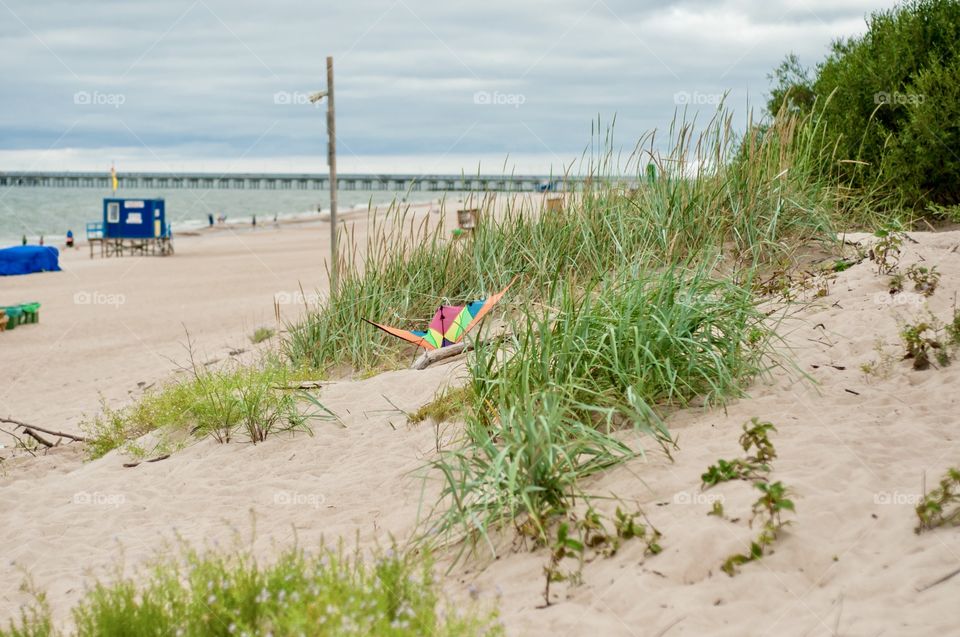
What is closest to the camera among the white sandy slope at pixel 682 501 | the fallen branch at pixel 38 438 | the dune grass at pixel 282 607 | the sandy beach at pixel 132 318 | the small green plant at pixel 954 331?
the dune grass at pixel 282 607

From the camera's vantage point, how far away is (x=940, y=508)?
295 cm

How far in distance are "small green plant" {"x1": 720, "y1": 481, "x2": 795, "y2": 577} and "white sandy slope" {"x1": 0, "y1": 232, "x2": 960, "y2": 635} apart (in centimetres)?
3

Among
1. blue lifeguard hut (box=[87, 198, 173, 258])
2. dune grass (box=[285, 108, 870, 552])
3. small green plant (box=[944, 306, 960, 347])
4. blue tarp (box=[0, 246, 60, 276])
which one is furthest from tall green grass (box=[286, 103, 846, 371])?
blue lifeguard hut (box=[87, 198, 173, 258])

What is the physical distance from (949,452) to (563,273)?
3.87 m

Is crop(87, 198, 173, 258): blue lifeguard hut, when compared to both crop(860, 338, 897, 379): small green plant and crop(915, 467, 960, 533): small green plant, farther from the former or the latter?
crop(915, 467, 960, 533): small green plant

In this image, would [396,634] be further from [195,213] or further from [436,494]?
[195,213]

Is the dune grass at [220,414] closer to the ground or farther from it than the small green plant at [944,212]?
closer to the ground

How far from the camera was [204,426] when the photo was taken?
18.8 ft

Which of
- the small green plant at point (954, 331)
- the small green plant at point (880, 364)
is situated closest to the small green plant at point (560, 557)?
the small green plant at point (880, 364)
